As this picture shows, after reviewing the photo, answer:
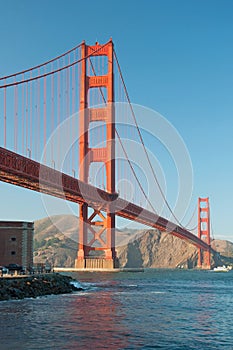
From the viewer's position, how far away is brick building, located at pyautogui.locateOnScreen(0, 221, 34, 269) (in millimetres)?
50125

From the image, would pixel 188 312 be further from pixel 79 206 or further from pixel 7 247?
→ pixel 79 206

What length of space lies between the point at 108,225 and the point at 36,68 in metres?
23.9

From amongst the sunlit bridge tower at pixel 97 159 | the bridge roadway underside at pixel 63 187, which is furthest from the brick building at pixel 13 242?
the sunlit bridge tower at pixel 97 159

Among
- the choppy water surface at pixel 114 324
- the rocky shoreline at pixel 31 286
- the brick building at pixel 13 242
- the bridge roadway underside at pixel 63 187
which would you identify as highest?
the bridge roadway underside at pixel 63 187

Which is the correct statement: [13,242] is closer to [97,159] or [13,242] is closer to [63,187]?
[63,187]

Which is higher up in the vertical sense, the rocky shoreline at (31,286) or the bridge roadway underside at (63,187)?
the bridge roadway underside at (63,187)

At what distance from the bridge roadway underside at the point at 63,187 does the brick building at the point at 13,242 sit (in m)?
5.38

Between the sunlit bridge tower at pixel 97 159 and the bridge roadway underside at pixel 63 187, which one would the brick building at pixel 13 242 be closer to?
the bridge roadway underside at pixel 63 187

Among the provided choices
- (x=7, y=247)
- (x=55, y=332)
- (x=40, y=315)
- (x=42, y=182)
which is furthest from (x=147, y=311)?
(x=42, y=182)

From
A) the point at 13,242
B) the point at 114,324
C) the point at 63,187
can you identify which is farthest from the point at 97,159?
the point at 114,324

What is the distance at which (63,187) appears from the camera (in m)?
67.3

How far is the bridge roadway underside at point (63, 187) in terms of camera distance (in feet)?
181

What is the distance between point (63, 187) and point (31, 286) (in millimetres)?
28522

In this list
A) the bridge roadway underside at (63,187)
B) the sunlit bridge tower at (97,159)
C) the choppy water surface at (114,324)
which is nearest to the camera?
the choppy water surface at (114,324)
